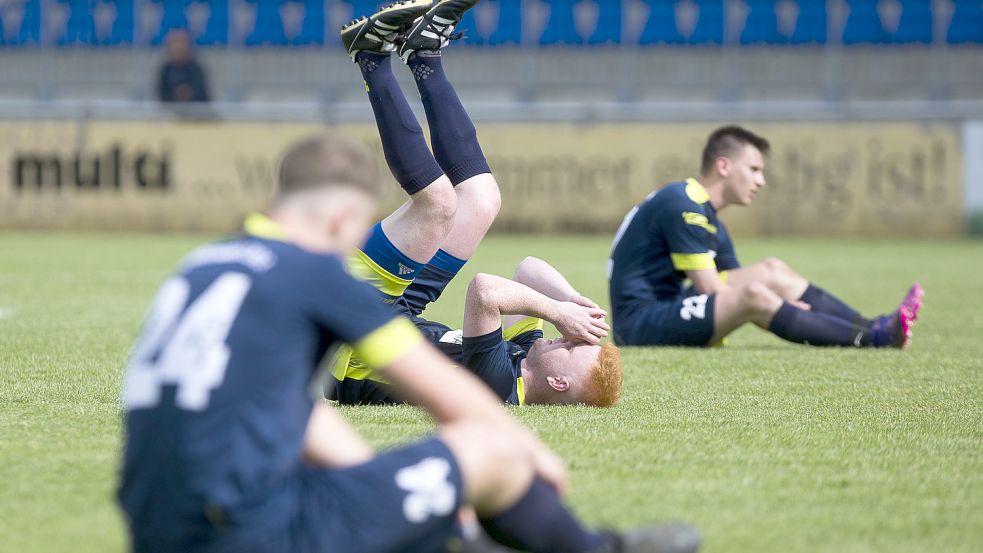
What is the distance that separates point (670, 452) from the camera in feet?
15.4

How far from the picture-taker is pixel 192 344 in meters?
2.64

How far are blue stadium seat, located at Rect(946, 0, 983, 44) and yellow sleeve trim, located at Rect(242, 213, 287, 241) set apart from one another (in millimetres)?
21280

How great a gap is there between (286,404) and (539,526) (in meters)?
0.64

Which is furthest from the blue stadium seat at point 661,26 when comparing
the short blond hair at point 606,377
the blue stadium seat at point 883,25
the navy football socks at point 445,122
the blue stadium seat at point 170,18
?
the short blond hair at point 606,377

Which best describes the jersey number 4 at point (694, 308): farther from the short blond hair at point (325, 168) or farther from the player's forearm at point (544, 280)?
the short blond hair at point (325, 168)

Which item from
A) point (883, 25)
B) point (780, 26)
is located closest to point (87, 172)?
point (780, 26)

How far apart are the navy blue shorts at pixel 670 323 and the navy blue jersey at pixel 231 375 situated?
5.37 metres

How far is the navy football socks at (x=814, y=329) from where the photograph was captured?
784 cm


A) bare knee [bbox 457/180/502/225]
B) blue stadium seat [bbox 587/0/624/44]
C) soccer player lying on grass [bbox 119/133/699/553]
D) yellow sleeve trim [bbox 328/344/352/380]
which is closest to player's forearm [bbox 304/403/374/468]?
soccer player lying on grass [bbox 119/133/699/553]

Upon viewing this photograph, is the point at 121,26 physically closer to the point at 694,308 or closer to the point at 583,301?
the point at 694,308

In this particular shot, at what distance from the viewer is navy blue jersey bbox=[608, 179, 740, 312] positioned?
26.1ft

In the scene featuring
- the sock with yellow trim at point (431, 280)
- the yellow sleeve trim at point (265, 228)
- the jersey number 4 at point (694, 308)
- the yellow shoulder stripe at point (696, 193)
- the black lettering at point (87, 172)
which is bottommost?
the black lettering at point (87, 172)

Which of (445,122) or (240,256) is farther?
(445,122)

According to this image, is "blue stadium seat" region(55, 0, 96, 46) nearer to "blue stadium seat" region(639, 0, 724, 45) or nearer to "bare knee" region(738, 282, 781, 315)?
"blue stadium seat" region(639, 0, 724, 45)
